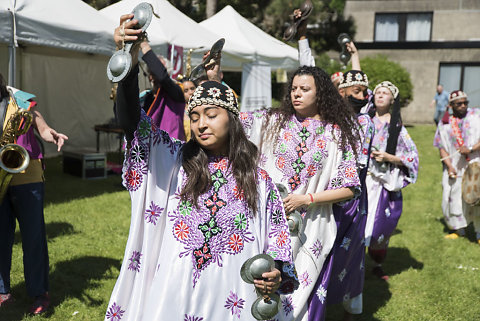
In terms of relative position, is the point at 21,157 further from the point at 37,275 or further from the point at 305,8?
the point at 305,8

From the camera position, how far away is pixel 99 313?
4.06 m

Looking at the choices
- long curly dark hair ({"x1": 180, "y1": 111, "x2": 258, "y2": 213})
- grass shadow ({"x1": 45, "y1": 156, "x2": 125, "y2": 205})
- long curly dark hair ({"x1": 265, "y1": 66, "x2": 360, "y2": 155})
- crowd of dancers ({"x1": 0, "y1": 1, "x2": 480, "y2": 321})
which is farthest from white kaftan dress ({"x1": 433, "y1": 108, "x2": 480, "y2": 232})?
long curly dark hair ({"x1": 180, "y1": 111, "x2": 258, "y2": 213})

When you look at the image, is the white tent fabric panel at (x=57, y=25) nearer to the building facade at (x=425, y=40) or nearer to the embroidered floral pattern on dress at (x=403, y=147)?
the embroidered floral pattern on dress at (x=403, y=147)

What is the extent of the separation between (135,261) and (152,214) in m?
0.22

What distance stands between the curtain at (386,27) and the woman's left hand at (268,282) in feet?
76.2

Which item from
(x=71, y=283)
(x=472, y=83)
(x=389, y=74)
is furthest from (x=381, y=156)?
(x=472, y=83)

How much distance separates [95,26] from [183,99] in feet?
11.4

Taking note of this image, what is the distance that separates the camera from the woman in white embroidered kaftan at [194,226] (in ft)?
7.06

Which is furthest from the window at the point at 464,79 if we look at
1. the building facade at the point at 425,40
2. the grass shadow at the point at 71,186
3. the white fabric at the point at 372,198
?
the white fabric at the point at 372,198

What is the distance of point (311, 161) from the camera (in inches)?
118

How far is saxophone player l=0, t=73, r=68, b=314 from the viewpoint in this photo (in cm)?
369

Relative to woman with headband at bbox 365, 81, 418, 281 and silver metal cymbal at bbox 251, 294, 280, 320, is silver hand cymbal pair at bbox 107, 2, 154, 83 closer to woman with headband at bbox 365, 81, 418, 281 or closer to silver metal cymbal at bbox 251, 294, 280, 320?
silver metal cymbal at bbox 251, 294, 280, 320

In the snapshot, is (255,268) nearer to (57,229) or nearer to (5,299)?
(5,299)

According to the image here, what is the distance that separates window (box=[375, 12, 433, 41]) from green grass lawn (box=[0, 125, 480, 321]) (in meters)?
16.7
